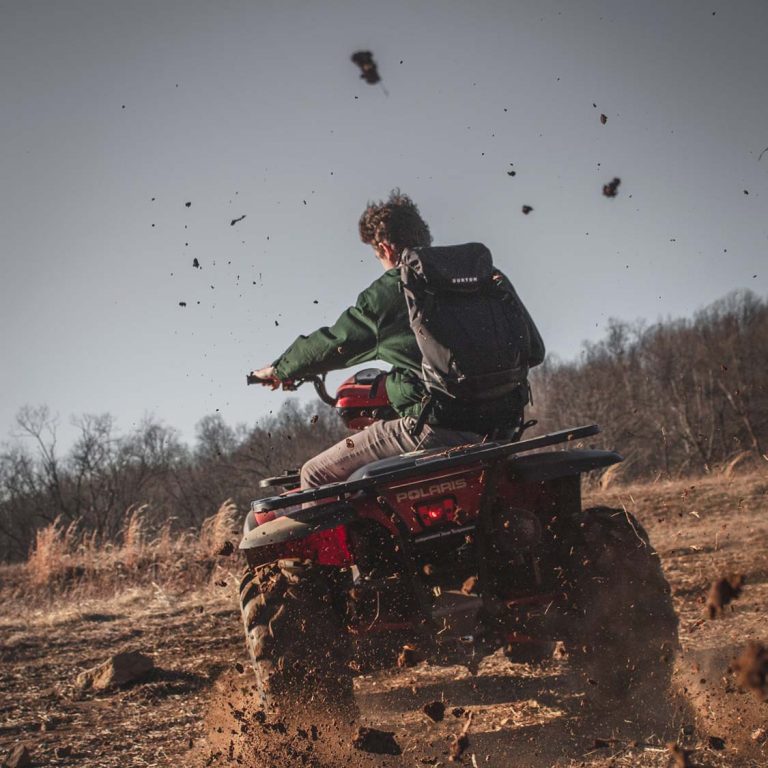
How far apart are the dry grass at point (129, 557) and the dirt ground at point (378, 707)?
3.46m

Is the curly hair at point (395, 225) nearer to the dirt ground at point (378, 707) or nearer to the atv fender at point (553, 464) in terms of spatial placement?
the atv fender at point (553, 464)

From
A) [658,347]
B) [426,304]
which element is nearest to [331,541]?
[426,304]

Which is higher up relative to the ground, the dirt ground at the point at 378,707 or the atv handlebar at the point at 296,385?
the atv handlebar at the point at 296,385

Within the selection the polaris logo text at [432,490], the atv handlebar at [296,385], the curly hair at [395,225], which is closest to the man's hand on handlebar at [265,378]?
the atv handlebar at [296,385]

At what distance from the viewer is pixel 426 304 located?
3.12 metres

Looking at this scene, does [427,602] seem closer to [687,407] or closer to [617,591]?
[617,591]

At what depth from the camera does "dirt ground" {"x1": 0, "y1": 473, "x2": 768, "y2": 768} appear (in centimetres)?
293

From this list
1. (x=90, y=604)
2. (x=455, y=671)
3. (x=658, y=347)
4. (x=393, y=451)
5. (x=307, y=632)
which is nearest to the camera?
(x=307, y=632)

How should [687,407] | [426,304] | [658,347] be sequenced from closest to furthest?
1. [426,304]
2. [687,407]
3. [658,347]

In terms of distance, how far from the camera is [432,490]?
292cm

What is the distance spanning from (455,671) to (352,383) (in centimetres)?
184

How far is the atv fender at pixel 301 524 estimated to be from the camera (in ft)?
9.41

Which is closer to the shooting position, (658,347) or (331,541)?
(331,541)

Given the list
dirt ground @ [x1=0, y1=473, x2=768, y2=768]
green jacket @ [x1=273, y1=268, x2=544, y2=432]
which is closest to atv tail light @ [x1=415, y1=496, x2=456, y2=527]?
green jacket @ [x1=273, y1=268, x2=544, y2=432]
